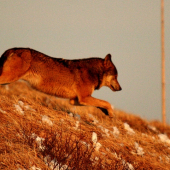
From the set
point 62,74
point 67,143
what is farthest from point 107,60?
point 67,143

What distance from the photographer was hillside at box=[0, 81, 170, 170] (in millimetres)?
5902

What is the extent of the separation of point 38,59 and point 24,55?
1.27ft

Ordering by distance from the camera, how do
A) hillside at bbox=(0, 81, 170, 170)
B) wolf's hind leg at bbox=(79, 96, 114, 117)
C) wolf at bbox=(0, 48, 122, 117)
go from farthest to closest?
1. wolf's hind leg at bbox=(79, 96, 114, 117)
2. wolf at bbox=(0, 48, 122, 117)
3. hillside at bbox=(0, 81, 170, 170)

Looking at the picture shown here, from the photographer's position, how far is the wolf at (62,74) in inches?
337

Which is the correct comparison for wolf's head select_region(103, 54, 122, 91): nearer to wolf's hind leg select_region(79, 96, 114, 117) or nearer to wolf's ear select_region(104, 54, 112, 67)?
wolf's ear select_region(104, 54, 112, 67)

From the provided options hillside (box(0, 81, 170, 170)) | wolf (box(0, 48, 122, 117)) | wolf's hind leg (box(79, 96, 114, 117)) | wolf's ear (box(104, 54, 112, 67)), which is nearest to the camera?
hillside (box(0, 81, 170, 170))

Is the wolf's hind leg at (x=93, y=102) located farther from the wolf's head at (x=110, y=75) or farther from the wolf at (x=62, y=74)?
the wolf's head at (x=110, y=75)

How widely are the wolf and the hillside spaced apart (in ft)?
1.67

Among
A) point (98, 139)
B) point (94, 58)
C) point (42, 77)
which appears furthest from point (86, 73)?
point (98, 139)

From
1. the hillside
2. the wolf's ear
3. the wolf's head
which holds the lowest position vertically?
the hillside

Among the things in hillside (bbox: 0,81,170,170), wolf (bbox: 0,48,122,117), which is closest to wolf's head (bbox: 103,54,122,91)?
wolf (bbox: 0,48,122,117)

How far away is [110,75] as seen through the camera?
1048cm

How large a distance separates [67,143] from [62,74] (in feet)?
10.1

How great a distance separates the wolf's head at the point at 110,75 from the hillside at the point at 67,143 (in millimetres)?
1028
